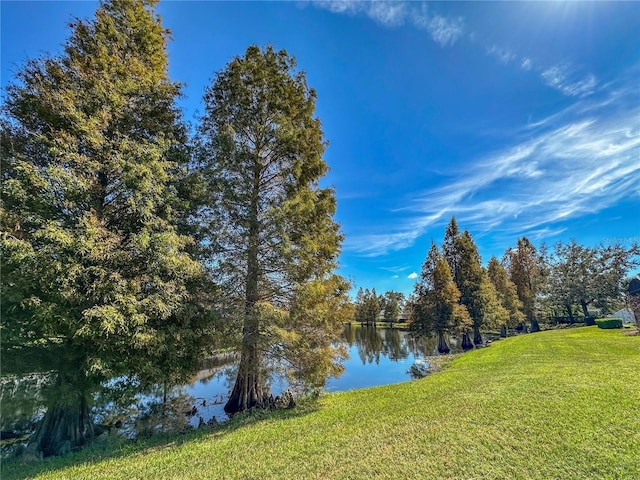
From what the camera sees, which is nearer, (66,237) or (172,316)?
(66,237)

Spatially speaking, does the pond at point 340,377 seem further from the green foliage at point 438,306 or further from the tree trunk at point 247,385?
the green foliage at point 438,306

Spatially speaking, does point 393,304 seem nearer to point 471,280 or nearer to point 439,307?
point 471,280

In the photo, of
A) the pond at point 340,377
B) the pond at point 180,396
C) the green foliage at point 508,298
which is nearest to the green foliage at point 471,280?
the green foliage at point 508,298

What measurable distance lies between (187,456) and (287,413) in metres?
3.13

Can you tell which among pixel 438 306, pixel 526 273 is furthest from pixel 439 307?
pixel 526 273

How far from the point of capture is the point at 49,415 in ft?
20.9

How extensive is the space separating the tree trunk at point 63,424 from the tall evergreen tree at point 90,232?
0.08 ft

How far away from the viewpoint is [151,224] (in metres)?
6.61

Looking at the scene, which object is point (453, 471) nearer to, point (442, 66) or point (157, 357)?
point (157, 357)

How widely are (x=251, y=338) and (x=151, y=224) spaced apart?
4.00 metres

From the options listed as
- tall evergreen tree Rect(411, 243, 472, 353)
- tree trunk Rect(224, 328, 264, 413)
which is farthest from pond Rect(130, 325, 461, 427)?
tall evergreen tree Rect(411, 243, 472, 353)

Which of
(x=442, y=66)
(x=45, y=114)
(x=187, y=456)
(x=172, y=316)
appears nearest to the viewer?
(x=187, y=456)

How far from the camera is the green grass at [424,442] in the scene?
160 inches

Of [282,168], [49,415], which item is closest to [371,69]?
[282,168]
